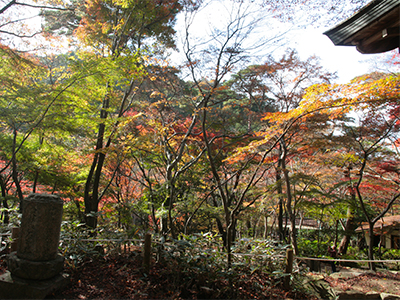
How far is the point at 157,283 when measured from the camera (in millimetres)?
4535

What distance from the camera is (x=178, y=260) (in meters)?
4.90

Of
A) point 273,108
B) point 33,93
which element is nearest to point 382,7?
point 33,93

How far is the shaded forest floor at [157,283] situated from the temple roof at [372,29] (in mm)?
4750

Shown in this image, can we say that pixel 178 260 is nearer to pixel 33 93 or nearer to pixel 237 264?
pixel 237 264

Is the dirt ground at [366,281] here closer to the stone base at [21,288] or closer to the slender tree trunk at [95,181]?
the stone base at [21,288]

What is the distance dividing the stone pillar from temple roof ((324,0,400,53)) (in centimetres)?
535

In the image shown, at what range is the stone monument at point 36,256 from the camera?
3.51 meters

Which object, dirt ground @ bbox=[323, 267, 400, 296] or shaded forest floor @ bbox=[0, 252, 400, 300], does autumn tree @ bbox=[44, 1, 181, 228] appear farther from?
dirt ground @ bbox=[323, 267, 400, 296]

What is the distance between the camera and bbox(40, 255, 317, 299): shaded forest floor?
411cm

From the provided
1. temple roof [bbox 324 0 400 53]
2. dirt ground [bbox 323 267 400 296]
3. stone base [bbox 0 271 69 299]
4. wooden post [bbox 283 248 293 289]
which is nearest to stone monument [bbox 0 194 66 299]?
stone base [bbox 0 271 69 299]

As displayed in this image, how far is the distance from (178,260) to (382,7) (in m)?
5.33

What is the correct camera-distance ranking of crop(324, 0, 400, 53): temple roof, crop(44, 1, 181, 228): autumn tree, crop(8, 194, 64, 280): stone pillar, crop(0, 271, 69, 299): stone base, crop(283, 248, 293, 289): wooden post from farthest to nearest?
crop(44, 1, 181, 228): autumn tree < crop(283, 248, 293, 289): wooden post < crop(8, 194, 64, 280): stone pillar < crop(0, 271, 69, 299): stone base < crop(324, 0, 400, 53): temple roof

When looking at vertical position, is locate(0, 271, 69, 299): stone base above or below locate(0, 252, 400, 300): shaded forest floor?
above

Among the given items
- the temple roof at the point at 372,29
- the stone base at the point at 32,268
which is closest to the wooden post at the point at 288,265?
the temple roof at the point at 372,29
